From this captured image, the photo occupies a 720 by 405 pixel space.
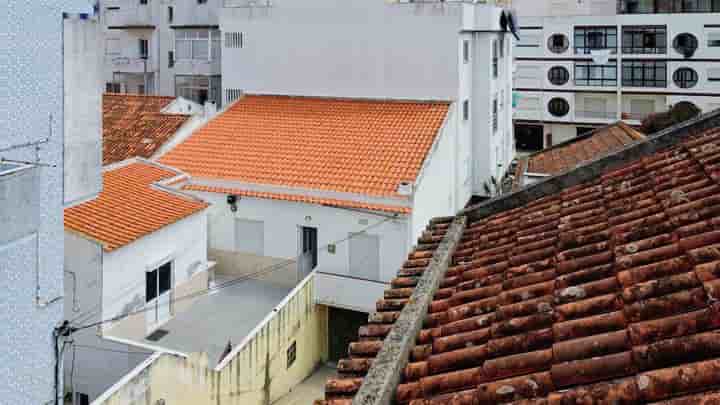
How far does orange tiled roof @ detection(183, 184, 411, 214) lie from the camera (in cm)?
1902

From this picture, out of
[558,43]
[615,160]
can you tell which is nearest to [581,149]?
[615,160]

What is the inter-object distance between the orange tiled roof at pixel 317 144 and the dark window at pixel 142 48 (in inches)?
539

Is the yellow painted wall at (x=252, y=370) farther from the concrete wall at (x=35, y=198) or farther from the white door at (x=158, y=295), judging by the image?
the concrete wall at (x=35, y=198)

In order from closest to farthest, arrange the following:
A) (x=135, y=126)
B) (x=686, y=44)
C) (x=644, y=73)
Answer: (x=135, y=126), (x=686, y=44), (x=644, y=73)

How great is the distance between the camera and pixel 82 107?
995cm

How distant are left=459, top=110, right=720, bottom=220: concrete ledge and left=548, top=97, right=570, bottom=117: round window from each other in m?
51.5

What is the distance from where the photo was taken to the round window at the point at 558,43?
2205 inches

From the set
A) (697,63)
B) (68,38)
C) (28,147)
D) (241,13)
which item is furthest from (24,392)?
(697,63)

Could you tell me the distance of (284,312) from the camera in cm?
1803

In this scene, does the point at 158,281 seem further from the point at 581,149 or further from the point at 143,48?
the point at 143,48

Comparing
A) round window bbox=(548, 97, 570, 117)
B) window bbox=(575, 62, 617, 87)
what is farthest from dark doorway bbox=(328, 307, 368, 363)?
window bbox=(575, 62, 617, 87)

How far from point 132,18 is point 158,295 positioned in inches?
1000

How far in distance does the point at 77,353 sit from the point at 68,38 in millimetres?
8145

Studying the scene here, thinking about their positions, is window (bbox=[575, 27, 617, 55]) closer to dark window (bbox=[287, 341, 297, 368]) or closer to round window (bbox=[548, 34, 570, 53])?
round window (bbox=[548, 34, 570, 53])
